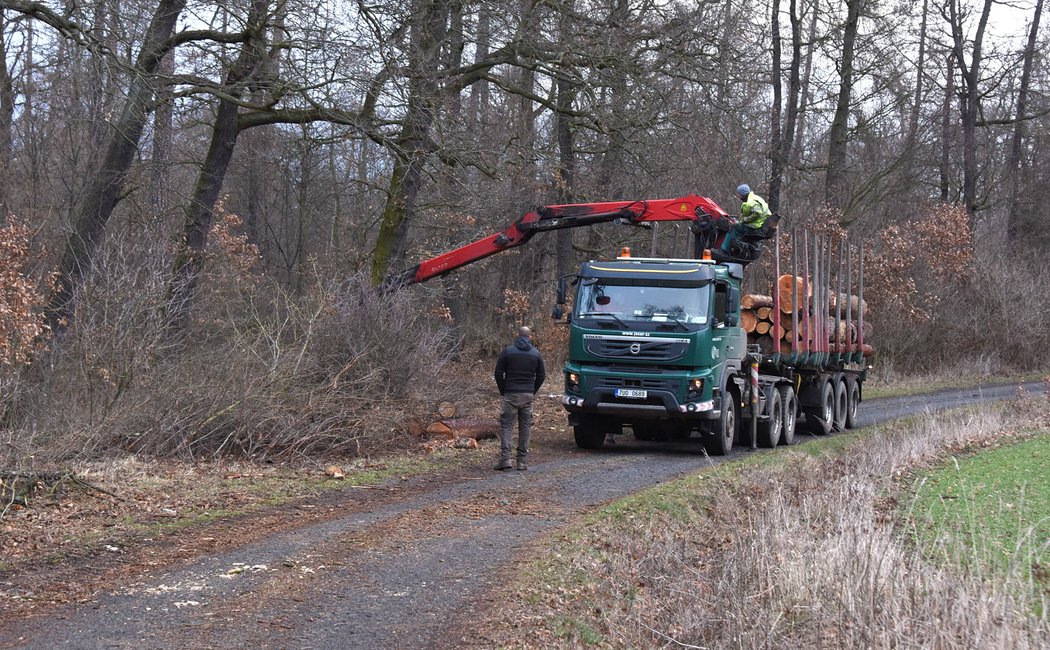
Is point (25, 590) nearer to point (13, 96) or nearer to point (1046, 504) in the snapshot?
point (1046, 504)

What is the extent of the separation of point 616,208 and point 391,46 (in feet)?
13.8

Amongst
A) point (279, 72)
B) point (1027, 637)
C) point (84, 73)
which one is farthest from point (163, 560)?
point (279, 72)

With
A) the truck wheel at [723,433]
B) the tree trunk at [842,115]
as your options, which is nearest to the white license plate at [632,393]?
the truck wheel at [723,433]

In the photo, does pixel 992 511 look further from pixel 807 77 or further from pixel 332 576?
pixel 807 77

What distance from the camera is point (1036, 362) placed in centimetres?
3359

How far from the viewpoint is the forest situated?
41.6 ft

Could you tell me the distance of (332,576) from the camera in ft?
25.6

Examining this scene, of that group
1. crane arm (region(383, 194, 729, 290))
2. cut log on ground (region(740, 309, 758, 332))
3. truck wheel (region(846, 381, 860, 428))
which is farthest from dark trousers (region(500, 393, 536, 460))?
truck wheel (region(846, 381, 860, 428))

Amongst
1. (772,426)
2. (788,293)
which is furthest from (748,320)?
(772,426)

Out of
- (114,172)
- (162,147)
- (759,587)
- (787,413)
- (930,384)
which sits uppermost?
(162,147)

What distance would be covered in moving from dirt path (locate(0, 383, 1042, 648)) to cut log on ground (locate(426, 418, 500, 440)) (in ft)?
11.6

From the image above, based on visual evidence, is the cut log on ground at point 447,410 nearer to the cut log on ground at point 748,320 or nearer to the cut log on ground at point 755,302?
the cut log on ground at point 748,320

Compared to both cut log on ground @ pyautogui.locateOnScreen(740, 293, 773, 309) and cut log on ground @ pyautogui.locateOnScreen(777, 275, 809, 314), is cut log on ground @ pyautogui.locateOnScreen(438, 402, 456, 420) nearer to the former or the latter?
cut log on ground @ pyautogui.locateOnScreen(740, 293, 773, 309)

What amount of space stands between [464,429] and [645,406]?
2.96 meters
